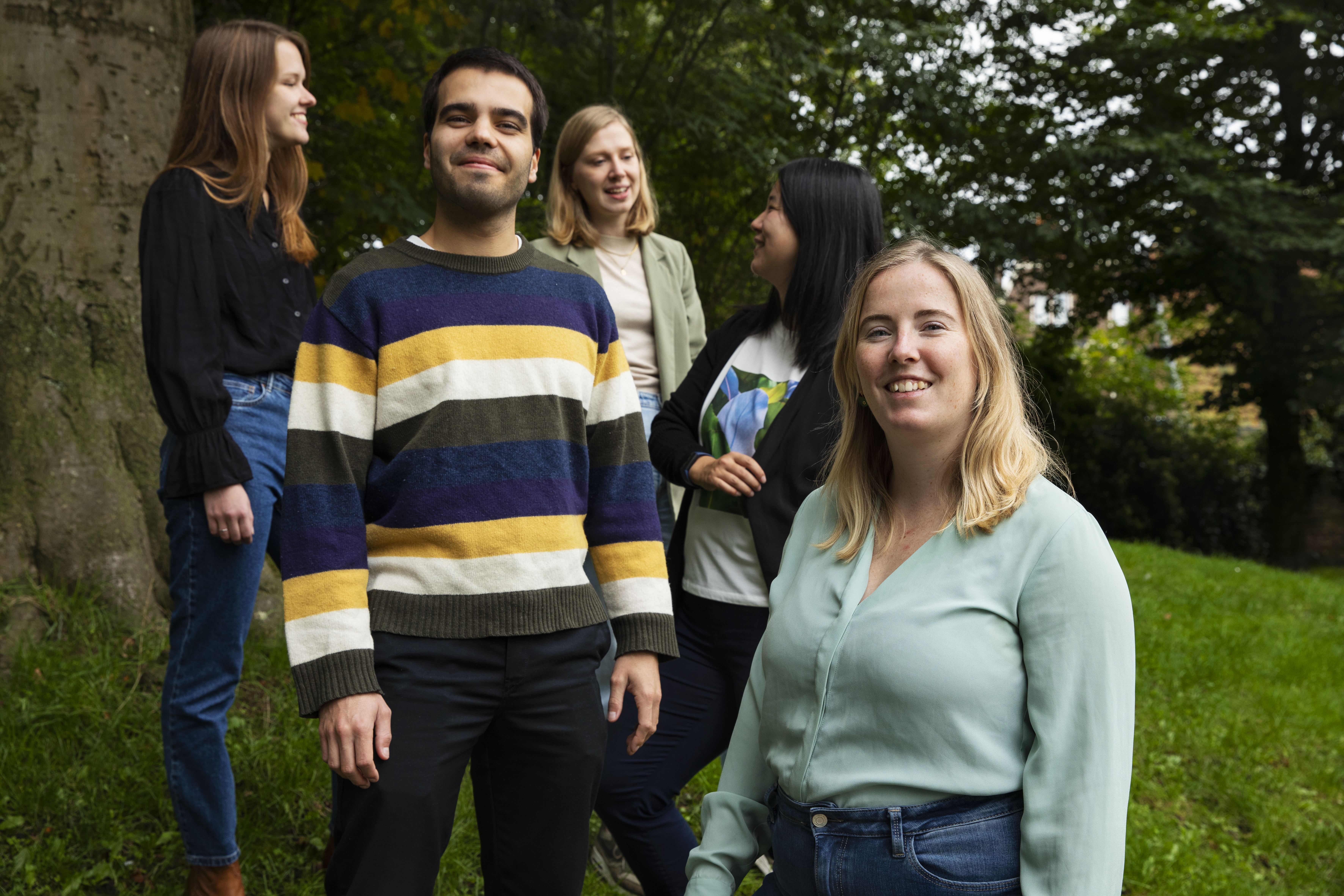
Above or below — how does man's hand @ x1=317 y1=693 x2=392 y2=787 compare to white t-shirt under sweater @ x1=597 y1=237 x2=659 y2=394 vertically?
below

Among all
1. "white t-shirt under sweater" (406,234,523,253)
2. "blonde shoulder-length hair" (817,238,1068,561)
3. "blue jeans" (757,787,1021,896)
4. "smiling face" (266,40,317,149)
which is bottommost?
"blue jeans" (757,787,1021,896)

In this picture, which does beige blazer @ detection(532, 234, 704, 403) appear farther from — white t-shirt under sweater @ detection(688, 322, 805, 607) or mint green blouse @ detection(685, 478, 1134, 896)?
mint green blouse @ detection(685, 478, 1134, 896)

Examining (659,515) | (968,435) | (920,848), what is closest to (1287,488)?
(659,515)

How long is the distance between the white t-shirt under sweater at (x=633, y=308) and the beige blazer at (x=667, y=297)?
0.02 meters

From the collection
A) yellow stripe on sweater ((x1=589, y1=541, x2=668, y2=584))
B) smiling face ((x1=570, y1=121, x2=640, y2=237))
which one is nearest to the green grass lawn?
yellow stripe on sweater ((x1=589, y1=541, x2=668, y2=584))

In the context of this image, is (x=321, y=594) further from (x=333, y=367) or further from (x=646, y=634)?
(x=646, y=634)

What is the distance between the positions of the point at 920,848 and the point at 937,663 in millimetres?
283

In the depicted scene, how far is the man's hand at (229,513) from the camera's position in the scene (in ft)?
8.41

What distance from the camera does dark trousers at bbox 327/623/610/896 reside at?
1870 millimetres

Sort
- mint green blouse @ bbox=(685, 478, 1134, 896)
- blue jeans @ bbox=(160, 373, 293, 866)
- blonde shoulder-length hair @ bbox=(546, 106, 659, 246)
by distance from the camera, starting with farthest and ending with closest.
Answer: blonde shoulder-length hair @ bbox=(546, 106, 659, 246)
blue jeans @ bbox=(160, 373, 293, 866)
mint green blouse @ bbox=(685, 478, 1134, 896)

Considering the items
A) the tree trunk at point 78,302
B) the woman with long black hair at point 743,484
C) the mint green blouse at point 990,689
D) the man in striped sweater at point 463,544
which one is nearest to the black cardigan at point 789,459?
the woman with long black hair at point 743,484

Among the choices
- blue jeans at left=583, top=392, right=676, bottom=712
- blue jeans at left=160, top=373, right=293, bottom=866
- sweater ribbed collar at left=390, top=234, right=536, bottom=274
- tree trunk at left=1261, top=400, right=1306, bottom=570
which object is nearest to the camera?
sweater ribbed collar at left=390, top=234, right=536, bottom=274

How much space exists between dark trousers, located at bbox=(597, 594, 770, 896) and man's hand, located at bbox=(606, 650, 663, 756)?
1.51ft

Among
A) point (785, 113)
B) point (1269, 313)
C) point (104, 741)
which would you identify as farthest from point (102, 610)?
point (1269, 313)
